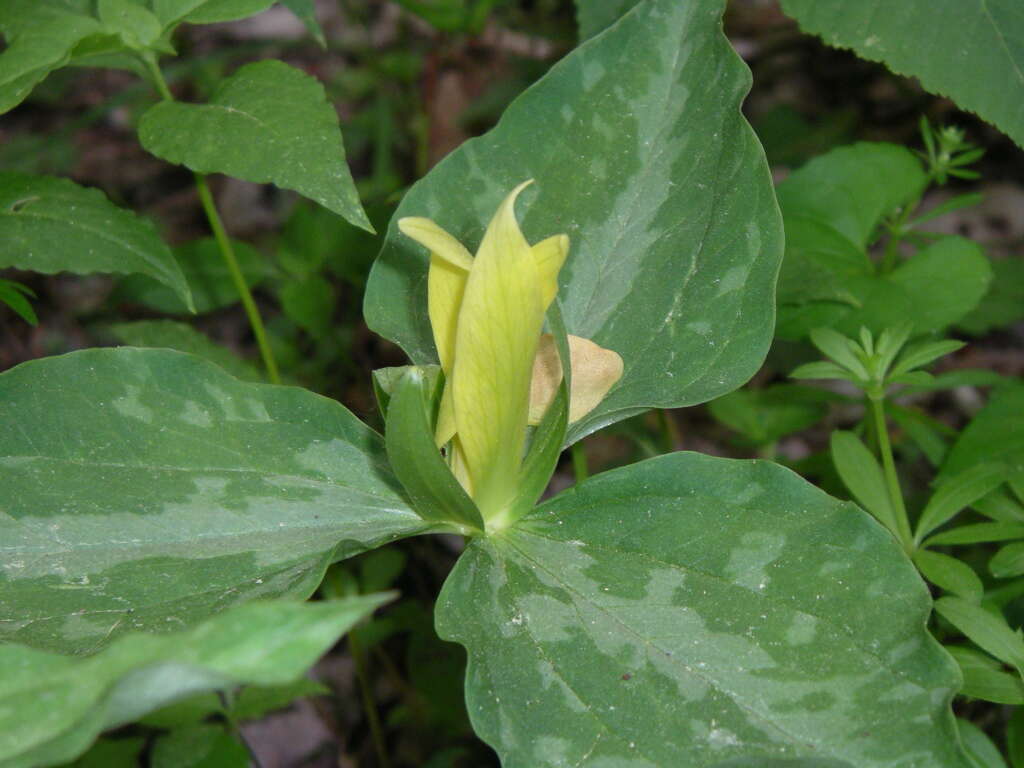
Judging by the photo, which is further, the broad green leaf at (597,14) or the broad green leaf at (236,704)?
the broad green leaf at (597,14)

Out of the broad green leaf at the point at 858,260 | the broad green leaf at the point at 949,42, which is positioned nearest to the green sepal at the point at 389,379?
the broad green leaf at the point at 858,260

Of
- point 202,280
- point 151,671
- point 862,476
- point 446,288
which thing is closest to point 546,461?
point 446,288

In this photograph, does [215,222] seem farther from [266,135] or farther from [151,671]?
[151,671]

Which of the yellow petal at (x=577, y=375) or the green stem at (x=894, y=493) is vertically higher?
the yellow petal at (x=577, y=375)

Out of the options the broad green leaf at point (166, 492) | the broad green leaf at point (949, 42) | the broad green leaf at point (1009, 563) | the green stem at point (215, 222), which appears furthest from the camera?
the broad green leaf at point (949, 42)

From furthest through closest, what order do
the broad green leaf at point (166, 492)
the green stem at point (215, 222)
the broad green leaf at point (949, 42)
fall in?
the broad green leaf at point (949, 42) → the green stem at point (215, 222) → the broad green leaf at point (166, 492)

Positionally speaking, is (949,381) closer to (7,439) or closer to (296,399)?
(296,399)

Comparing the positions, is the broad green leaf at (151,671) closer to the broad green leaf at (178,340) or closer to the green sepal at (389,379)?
the green sepal at (389,379)

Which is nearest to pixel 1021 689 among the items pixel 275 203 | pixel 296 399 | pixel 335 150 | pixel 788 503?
pixel 788 503

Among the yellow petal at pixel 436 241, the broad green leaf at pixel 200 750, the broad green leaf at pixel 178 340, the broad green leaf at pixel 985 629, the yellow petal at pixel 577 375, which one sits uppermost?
the yellow petal at pixel 436 241
